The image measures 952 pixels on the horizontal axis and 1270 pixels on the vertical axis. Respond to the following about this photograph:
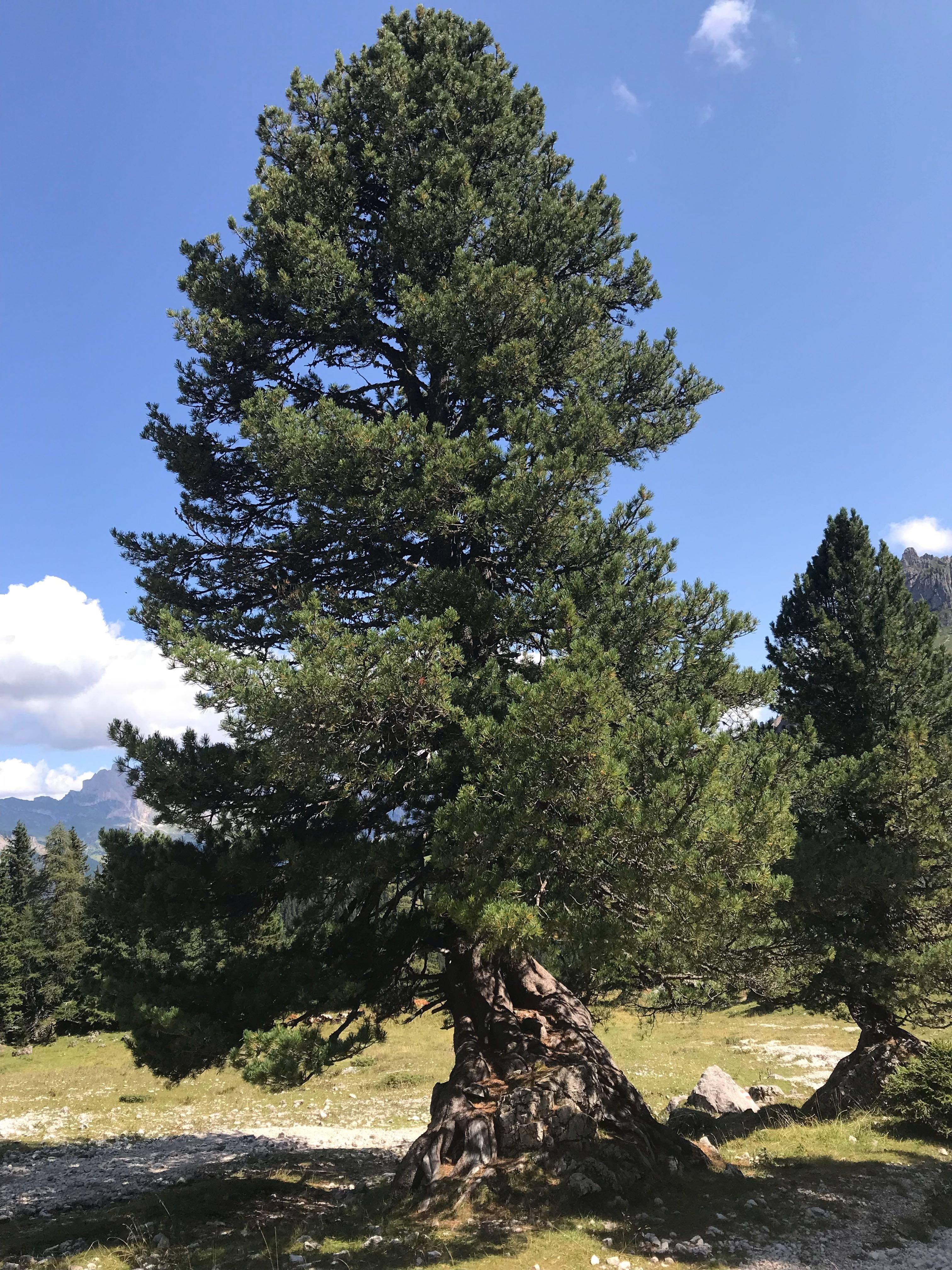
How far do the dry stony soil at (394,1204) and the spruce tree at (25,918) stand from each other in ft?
98.3

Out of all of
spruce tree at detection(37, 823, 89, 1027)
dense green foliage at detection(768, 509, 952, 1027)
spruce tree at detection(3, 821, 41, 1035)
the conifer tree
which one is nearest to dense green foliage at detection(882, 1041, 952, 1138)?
dense green foliage at detection(768, 509, 952, 1027)

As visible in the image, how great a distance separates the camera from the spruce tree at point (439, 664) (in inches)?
322

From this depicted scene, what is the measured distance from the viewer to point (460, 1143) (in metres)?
9.66

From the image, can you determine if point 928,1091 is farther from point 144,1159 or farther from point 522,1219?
point 144,1159

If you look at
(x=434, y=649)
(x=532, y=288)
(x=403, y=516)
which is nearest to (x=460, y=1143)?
(x=434, y=649)

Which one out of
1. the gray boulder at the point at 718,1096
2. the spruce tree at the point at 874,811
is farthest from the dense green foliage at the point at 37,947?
the spruce tree at the point at 874,811

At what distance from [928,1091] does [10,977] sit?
54.3 m

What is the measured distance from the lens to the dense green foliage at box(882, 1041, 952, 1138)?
12211 millimetres

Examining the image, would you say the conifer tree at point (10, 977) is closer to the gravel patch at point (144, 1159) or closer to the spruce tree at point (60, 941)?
the spruce tree at point (60, 941)

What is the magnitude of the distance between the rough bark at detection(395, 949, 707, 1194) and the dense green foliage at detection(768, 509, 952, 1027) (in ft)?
13.0

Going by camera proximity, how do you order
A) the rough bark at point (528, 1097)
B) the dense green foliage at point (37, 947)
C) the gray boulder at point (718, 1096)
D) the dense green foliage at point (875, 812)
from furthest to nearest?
1. the dense green foliage at point (37, 947)
2. the gray boulder at point (718, 1096)
3. the dense green foliage at point (875, 812)
4. the rough bark at point (528, 1097)

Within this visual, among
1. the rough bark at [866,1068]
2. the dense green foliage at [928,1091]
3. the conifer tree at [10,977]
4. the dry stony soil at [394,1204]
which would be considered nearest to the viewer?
the dry stony soil at [394,1204]

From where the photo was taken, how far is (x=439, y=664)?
906cm

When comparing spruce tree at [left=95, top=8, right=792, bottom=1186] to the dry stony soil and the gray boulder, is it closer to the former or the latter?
the dry stony soil
